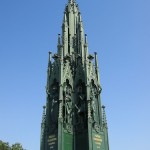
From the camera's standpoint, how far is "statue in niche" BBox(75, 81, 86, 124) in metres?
29.2

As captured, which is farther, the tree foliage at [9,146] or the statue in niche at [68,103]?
the tree foliage at [9,146]

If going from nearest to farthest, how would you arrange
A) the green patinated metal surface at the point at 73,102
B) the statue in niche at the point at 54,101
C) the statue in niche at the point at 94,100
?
1. the green patinated metal surface at the point at 73,102
2. the statue in niche at the point at 94,100
3. the statue in niche at the point at 54,101

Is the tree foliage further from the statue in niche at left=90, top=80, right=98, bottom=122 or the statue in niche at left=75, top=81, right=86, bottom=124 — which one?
the statue in niche at left=90, top=80, right=98, bottom=122

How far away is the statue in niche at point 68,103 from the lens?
29.1 metres

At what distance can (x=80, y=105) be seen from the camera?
30.0 meters

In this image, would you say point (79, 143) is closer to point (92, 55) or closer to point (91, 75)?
point (91, 75)

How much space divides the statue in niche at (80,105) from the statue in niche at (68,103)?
78 centimetres

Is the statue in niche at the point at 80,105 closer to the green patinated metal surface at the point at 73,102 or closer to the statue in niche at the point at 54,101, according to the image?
the green patinated metal surface at the point at 73,102

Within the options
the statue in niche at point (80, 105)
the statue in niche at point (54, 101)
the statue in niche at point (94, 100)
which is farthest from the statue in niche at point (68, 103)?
the statue in niche at point (94, 100)

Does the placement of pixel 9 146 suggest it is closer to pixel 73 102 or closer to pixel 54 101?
pixel 54 101

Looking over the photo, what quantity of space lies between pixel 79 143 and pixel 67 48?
11365 millimetres

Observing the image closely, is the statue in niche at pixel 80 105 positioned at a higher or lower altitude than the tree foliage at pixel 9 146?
higher

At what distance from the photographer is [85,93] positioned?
1184 inches

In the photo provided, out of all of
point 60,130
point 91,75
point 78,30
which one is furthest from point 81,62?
point 60,130
